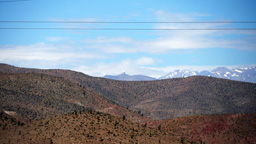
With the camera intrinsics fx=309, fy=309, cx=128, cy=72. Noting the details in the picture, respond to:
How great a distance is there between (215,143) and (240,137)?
658 cm

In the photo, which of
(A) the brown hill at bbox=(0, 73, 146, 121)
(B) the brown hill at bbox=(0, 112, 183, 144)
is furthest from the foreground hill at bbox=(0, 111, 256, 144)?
(A) the brown hill at bbox=(0, 73, 146, 121)

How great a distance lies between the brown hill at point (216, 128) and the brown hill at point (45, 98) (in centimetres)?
3666

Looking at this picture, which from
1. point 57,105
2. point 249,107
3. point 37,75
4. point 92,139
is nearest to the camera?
point 92,139

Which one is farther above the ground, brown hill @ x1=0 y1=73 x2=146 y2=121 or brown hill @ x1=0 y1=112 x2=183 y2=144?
brown hill @ x1=0 y1=73 x2=146 y2=121

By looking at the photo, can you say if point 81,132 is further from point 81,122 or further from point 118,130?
point 118,130

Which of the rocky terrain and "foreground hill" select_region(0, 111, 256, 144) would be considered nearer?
"foreground hill" select_region(0, 111, 256, 144)

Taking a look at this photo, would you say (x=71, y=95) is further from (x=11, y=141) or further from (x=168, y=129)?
(x=11, y=141)

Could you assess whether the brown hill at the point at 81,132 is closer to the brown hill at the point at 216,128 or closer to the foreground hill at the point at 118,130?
the foreground hill at the point at 118,130

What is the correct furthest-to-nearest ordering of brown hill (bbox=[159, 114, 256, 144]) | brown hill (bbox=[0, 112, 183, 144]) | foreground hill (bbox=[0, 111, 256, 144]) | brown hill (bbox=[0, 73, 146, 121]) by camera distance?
brown hill (bbox=[0, 73, 146, 121]) → brown hill (bbox=[159, 114, 256, 144]) → foreground hill (bbox=[0, 111, 256, 144]) → brown hill (bbox=[0, 112, 183, 144])

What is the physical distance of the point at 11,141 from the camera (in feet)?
197

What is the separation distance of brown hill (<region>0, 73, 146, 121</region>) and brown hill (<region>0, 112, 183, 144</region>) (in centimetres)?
3869

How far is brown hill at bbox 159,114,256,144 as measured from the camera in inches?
3199

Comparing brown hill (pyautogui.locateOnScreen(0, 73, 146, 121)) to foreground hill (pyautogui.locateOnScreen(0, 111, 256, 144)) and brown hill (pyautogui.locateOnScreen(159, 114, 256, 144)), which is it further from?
brown hill (pyautogui.locateOnScreen(159, 114, 256, 144))

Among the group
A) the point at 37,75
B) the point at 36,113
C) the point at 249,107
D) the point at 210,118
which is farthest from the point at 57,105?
the point at 249,107
